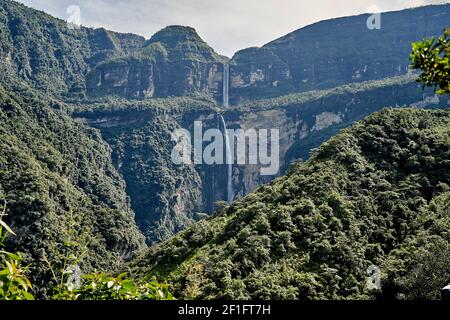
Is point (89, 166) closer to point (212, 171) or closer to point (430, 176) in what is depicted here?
point (212, 171)

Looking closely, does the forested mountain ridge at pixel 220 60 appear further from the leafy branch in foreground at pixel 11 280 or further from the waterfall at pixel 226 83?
the leafy branch in foreground at pixel 11 280

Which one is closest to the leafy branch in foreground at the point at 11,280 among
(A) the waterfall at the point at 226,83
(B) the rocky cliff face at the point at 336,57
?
(B) the rocky cliff face at the point at 336,57

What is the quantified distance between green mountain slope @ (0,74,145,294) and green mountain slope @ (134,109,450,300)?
6.69 m

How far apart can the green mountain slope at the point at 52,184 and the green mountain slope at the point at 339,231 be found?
22.0 ft

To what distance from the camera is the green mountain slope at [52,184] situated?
4816 cm

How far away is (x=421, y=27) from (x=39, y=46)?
350 feet

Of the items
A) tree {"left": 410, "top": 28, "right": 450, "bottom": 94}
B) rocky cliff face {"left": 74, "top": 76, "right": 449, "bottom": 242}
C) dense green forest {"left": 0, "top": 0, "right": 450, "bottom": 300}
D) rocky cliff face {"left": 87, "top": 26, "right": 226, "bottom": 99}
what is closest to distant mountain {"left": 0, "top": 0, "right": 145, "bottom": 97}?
dense green forest {"left": 0, "top": 0, "right": 450, "bottom": 300}

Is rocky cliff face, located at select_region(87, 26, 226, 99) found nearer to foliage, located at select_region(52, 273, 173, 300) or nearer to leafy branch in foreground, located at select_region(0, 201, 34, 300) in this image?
foliage, located at select_region(52, 273, 173, 300)

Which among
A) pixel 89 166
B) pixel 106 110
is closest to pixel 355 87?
pixel 106 110

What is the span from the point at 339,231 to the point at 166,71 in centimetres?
13734

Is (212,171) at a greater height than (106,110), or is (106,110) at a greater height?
(106,110)

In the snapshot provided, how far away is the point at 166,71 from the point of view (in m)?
161
